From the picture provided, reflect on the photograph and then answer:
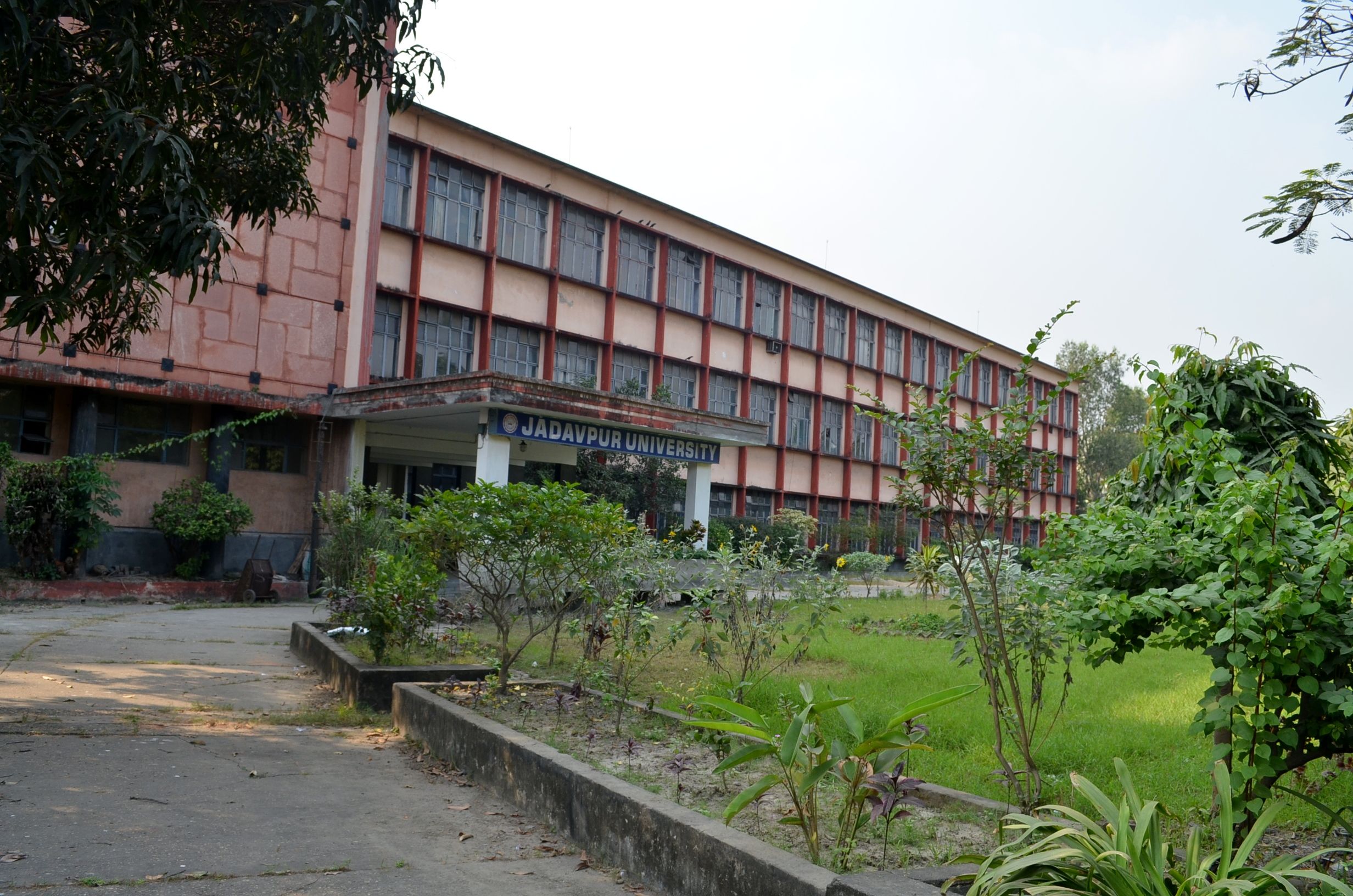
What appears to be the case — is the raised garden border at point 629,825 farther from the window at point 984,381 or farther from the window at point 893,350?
the window at point 984,381

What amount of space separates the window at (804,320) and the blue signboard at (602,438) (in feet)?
38.3

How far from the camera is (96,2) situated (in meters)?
6.24

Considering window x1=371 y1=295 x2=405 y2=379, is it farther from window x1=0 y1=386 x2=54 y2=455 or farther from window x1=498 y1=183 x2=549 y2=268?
window x1=0 y1=386 x2=54 y2=455

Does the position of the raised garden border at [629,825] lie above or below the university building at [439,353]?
below

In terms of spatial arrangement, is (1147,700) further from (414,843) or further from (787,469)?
(787,469)

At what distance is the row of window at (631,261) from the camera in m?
21.8

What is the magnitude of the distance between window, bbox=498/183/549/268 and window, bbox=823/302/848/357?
11.5m

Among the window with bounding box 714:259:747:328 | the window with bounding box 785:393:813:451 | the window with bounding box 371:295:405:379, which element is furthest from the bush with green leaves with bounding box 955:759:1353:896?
the window with bounding box 785:393:813:451

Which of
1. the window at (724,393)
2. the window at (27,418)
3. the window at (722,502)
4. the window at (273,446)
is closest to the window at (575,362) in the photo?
the window at (724,393)

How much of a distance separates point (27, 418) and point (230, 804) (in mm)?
14425

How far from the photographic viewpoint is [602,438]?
18.1m

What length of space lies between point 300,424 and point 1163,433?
17.8 m

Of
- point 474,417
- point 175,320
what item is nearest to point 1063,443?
point 474,417

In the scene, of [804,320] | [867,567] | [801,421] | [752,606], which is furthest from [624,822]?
[804,320]
